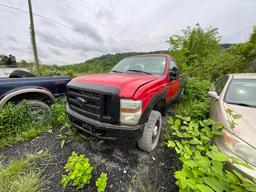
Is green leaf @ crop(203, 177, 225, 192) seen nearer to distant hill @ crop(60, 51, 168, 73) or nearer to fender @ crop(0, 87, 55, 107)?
fender @ crop(0, 87, 55, 107)

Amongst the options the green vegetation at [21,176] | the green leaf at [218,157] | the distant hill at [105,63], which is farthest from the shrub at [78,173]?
the distant hill at [105,63]

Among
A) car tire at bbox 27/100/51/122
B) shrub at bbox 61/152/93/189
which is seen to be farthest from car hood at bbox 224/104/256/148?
car tire at bbox 27/100/51/122

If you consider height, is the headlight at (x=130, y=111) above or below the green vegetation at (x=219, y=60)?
below

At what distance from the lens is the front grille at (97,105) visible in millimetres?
1766

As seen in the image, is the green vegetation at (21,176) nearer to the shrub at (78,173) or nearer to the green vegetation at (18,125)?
the shrub at (78,173)

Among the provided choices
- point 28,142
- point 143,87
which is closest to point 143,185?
point 143,87

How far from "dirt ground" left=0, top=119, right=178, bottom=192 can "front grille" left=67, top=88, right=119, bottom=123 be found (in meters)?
0.46

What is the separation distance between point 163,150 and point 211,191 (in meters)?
1.58

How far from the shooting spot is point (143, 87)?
1879 mm

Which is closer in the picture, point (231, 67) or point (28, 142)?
point (28, 142)

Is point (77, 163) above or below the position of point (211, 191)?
below

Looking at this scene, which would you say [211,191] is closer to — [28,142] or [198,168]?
[198,168]

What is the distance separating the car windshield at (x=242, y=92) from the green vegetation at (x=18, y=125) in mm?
3425

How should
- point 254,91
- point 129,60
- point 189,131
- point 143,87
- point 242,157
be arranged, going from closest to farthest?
point 242,157 < point 189,131 < point 143,87 < point 254,91 < point 129,60
